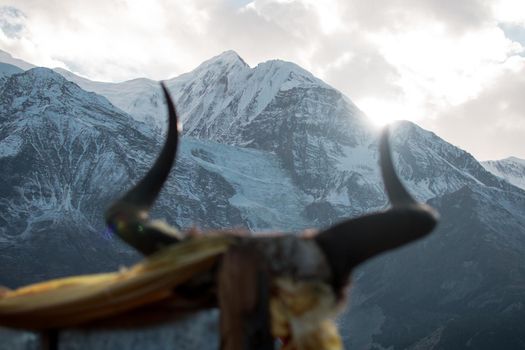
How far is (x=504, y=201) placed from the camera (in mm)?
181250

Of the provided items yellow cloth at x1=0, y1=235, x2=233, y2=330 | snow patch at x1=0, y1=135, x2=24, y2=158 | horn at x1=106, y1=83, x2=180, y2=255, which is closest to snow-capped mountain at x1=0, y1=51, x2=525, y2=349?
snow patch at x1=0, y1=135, x2=24, y2=158

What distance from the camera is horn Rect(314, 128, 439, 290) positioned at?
12.4 ft

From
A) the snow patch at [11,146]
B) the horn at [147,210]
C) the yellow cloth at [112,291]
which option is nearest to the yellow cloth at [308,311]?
the yellow cloth at [112,291]

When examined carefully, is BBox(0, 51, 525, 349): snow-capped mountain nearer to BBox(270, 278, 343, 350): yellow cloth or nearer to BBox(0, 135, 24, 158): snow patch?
BBox(0, 135, 24, 158): snow patch

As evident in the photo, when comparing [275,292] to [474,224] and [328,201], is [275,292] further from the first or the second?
[328,201]

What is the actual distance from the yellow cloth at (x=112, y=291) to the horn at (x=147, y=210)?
298 millimetres

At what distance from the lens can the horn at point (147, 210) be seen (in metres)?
4.41

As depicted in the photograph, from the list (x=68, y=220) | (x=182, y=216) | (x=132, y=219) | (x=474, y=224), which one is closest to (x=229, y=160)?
(x=182, y=216)

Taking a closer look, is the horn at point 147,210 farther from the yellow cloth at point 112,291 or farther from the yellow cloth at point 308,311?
the yellow cloth at point 308,311

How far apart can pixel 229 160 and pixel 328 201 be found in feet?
97.3

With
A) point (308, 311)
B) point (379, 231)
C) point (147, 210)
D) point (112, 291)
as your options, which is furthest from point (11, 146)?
point (379, 231)

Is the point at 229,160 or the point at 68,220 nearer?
the point at 68,220

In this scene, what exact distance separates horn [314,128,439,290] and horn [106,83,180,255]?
1.04 metres

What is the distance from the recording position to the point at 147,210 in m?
4.55
